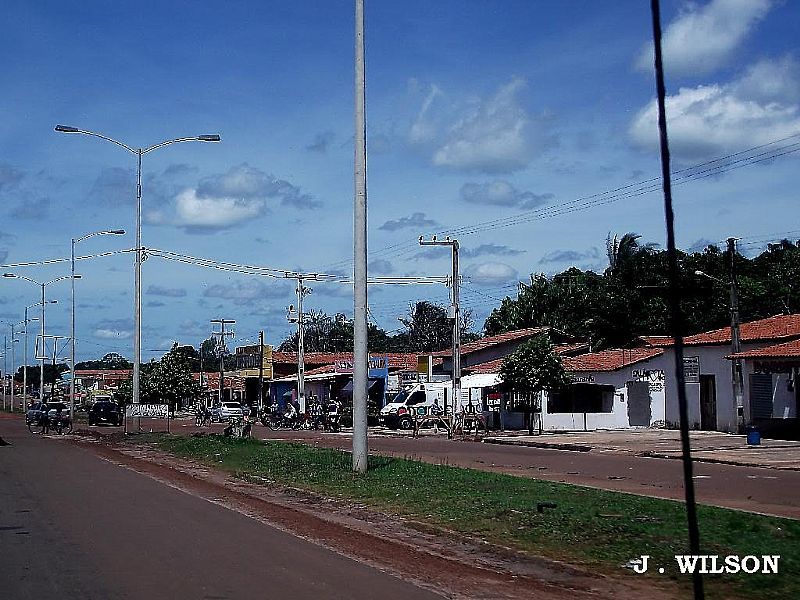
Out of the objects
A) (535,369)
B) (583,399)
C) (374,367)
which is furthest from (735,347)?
(374,367)

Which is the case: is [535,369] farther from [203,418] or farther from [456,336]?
[203,418]

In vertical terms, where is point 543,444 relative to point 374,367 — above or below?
below

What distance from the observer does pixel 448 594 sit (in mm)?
10344

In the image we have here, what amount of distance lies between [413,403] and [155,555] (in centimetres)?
4799

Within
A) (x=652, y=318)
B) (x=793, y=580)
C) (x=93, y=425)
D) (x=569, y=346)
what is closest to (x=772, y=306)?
(x=652, y=318)

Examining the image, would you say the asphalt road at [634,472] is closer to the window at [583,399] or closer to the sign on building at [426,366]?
the window at [583,399]

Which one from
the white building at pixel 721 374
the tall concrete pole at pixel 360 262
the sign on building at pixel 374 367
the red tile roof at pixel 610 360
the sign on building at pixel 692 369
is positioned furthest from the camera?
the sign on building at pixel 374 367

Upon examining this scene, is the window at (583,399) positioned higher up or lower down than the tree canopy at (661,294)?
lower down

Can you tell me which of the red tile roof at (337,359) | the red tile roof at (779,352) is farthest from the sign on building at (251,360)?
the red tile roof at (779,352)

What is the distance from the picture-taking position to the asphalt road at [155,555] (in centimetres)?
1019

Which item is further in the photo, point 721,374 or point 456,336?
point 456,336

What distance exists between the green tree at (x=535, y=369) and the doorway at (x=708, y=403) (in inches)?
250

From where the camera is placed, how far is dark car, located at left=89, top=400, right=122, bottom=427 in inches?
2564

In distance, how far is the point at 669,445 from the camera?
37.3m
